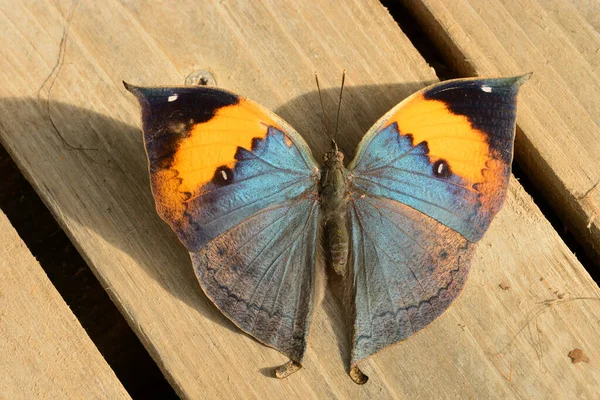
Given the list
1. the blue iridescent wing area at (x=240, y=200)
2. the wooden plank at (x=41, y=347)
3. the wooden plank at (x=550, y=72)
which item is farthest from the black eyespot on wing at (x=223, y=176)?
the wooden plank at (x=550, y=72)

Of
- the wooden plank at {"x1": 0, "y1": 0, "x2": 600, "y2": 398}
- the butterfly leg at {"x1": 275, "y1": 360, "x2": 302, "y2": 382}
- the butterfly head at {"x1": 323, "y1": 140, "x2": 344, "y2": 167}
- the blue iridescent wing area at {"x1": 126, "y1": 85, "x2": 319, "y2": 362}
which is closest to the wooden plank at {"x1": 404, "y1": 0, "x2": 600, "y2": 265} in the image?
the wooden plank at {"x1": 0, "y1": 0, "x2": 600, "y2": 398}

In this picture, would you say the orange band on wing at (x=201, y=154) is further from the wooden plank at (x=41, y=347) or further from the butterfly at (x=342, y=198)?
the wooden plank at (x=41, y=347)

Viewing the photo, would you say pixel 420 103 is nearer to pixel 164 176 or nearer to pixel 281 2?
pixel 281 2

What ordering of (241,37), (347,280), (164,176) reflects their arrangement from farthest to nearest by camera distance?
(241,37)
(347,280)
(164,176)

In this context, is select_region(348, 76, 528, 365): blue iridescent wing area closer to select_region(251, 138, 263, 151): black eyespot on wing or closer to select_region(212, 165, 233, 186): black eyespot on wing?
select_region(251, 138, 263, 151): black eyespot on wing

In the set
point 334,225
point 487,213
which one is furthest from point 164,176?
point 487,213

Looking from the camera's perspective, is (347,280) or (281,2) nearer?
(347,280)

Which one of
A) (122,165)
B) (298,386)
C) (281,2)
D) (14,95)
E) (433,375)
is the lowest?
(433,375)
